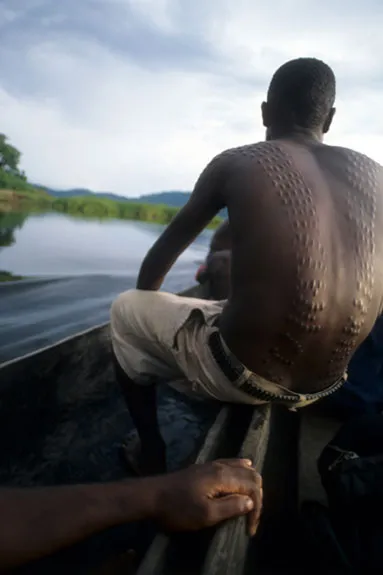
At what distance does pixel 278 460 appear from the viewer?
1760mm

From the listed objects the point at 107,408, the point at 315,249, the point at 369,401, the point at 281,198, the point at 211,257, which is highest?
the point at 281,198

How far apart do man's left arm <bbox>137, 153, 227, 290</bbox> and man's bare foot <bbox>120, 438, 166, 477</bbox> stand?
23.1 inches

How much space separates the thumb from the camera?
91cm

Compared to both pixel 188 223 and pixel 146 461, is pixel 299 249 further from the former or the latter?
pixel 146 461

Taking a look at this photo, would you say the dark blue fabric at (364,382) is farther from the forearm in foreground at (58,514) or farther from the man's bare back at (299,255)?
the forearm in foreground at (58,514)

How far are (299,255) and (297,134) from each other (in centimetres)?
45

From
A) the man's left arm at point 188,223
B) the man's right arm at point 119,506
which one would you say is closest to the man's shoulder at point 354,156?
the man's left arm at point 188,223

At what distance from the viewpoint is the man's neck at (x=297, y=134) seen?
1.41m

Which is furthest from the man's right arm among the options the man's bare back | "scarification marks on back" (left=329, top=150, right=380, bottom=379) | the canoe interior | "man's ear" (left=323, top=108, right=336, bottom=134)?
"man's ear" (left=323, top=108, right=336, bottom=134)

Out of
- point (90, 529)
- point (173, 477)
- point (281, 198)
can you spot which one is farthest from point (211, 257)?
point (90, 529)

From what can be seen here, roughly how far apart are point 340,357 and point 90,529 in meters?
0.85

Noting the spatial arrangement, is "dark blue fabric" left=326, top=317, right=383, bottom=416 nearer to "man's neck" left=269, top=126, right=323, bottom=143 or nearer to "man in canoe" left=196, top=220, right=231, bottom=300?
"man in canoe" left=196, top=220, right=231, bottom=300

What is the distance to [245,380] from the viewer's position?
1334 mm

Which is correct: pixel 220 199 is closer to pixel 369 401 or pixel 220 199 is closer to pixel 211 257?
pixel 211 257
